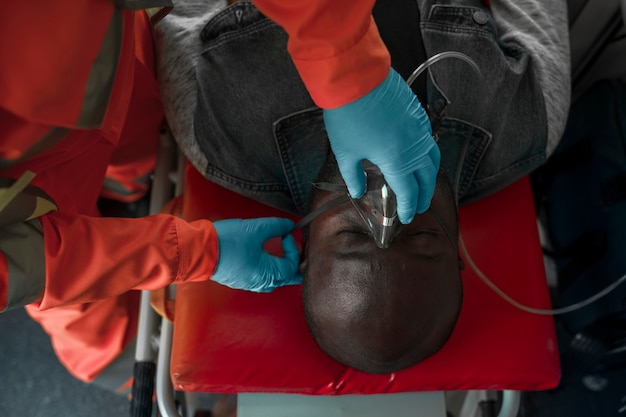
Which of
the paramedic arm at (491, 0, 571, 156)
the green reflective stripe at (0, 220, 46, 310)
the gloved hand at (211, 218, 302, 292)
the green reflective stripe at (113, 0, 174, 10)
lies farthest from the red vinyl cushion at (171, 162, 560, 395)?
the green reflective stripe at (113, 0, 174, 10)

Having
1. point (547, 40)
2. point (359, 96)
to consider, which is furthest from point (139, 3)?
point (547, 40)

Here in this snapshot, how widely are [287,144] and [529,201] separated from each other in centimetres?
62

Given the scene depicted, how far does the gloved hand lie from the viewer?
122 cm

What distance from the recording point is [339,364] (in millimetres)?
1281

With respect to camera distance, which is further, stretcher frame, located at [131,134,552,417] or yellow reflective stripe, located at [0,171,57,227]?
stretcher frame, located at [131,134,552,417]

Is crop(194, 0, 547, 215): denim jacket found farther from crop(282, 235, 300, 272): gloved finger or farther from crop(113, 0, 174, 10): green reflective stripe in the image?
crop(113, 0, 174, 10): green reflective stripe

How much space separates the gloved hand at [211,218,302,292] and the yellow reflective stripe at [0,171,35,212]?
0.45 m

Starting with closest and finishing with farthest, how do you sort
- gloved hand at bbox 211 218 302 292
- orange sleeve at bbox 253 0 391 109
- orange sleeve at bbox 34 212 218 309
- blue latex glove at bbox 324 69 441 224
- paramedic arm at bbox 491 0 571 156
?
orange sleeve at bbox 253 0 391 109 → blue latex glove at bbox 324 69 441 224 → orange sleeve at bbox 34 212 218 309 → gloved hand at bbox 211 218 302 292 → paramedic arm at bbox 491 0 571 156

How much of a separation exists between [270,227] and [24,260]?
53 centimetres

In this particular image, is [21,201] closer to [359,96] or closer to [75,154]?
[75,154]

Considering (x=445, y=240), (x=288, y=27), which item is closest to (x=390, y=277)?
(x=445, y=240)

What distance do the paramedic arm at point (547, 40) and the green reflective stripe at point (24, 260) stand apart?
1.12 meters

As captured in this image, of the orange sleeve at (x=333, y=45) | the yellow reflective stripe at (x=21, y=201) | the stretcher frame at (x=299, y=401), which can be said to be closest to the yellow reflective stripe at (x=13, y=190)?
the yellow reflective stripe at (x=21, y=201)

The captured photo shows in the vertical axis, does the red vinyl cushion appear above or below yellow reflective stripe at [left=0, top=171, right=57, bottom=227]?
below
